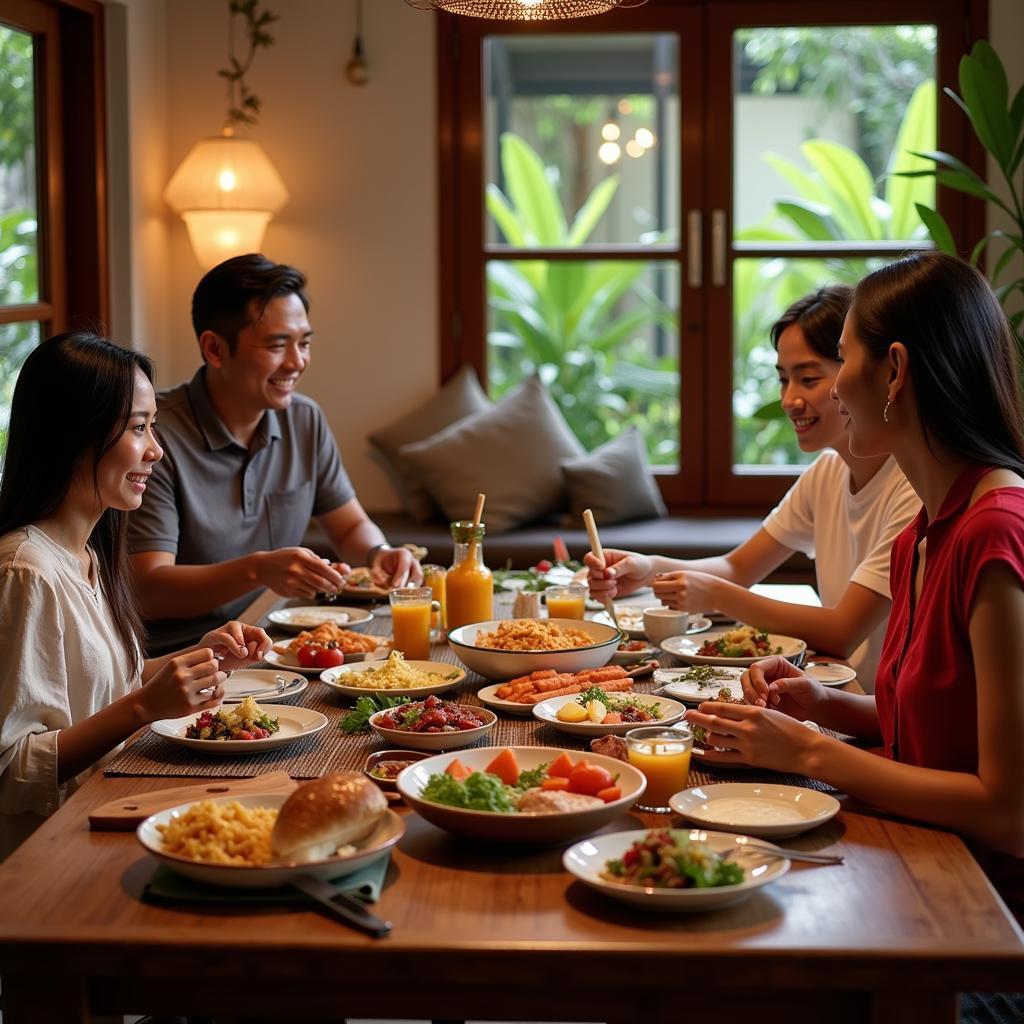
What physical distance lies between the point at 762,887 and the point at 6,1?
361cm

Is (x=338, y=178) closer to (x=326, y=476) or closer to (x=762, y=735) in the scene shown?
(x=326, y=476)

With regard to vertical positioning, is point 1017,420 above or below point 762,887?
above

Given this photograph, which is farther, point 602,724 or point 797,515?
point 797,515

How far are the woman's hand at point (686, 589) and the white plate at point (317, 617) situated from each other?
24.1 inches

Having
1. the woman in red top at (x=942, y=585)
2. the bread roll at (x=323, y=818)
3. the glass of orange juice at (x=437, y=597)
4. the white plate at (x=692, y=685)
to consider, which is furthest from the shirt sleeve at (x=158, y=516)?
the bread roll at (x=323, y=818)

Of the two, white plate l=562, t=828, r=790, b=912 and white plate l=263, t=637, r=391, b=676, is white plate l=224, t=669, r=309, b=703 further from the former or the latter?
white plate l=562, t=828, r=790, b=912

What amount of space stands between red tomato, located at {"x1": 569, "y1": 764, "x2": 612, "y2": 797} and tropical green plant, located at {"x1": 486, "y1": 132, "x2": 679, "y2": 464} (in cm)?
373

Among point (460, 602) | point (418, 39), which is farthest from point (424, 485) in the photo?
point (460, 602)

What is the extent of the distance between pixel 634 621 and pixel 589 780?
1.13 meters

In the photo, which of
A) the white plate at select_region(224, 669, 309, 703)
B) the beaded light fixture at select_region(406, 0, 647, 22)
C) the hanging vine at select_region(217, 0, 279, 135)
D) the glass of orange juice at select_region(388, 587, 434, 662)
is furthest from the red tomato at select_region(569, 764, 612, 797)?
the hanging vine at select_region(217, 0, 279, 135)

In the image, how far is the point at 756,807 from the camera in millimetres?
1656

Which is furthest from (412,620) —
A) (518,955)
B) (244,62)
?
(244,62)

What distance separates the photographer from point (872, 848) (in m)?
1.57

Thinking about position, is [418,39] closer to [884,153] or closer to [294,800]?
[884,153]
